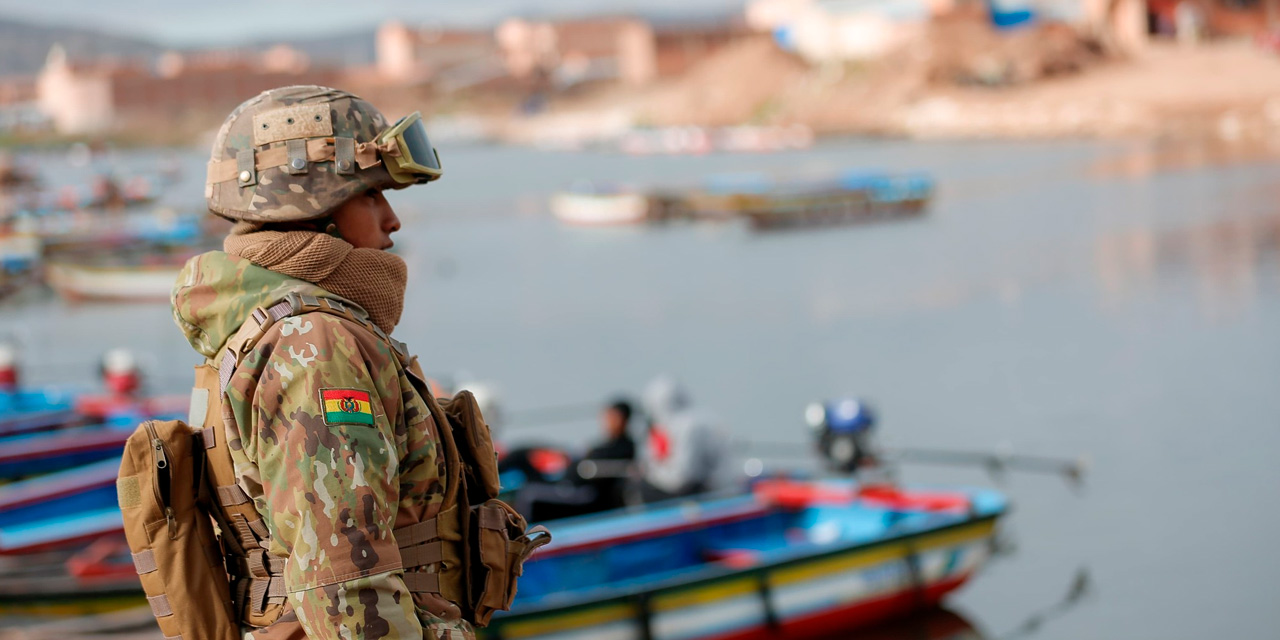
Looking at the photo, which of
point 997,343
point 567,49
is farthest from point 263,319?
point 567,49

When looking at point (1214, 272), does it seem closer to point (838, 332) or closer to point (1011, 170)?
point (838, 332)

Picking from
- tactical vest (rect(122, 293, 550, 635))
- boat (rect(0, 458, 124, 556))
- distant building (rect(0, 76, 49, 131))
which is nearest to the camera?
tactical vest (rect(122, 293, 550, 635))

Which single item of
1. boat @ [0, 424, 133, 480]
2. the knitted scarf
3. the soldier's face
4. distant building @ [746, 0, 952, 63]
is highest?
distant building @ [746, 0, 952, 63]

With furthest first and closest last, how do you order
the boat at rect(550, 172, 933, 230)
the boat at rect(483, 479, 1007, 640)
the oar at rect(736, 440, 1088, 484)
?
the boat at rect(550, 172, 933, 230) < the oar at rect(736, 440, 1088, 484) < the boat at rect(483, 479, 1007, 640)

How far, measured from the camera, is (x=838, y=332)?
24.7 m

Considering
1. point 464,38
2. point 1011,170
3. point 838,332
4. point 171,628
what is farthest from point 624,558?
point 464,38

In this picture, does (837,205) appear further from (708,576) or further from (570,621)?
(570,621)

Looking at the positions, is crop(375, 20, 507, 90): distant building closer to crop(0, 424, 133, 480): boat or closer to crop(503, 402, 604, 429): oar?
crop(503, 402, 604, 429): oar

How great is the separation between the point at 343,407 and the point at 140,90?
517ft

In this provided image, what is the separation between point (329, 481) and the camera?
195 cm

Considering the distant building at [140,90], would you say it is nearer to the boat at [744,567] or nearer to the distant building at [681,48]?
the distant building at [681,48]

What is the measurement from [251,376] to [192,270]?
11.0 inches

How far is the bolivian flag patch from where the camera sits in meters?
1.95

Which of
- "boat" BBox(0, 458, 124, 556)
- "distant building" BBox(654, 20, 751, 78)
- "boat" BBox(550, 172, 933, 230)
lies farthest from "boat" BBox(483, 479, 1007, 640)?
"distant building" BBox(654, 20, 751, 78)
